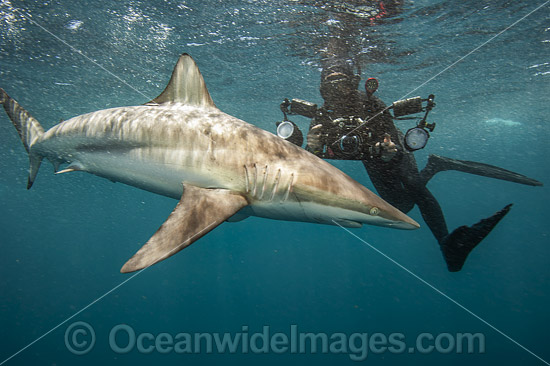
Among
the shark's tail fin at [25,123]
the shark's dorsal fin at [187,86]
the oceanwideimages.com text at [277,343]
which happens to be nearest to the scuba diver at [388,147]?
the shark's dorsal fin at [187,86]

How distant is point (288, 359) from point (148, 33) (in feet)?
71.8

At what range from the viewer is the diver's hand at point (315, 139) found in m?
5.12

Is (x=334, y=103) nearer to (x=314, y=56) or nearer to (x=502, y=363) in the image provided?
(x=314, y=56)

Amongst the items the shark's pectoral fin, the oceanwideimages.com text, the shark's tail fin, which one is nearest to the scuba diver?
the shark's pectoral fin

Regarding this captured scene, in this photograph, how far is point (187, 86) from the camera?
3.71m

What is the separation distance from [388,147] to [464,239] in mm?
1980

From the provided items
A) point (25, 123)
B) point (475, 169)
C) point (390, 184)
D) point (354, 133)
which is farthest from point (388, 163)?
point (25, 123)

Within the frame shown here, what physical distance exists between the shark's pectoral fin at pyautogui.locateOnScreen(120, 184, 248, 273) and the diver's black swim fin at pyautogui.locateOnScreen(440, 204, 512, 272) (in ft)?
12.7

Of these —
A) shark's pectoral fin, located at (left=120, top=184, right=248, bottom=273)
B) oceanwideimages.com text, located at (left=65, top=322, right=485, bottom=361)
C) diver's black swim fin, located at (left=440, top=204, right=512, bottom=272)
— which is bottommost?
oceanwideimages.com text, located at (left=65, top=322, right=485, bottom=361)

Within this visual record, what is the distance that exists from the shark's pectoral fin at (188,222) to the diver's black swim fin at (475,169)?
5.14 meters

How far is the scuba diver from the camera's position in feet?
15.3

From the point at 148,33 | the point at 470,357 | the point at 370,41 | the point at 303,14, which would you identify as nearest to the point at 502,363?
the point at 470,357

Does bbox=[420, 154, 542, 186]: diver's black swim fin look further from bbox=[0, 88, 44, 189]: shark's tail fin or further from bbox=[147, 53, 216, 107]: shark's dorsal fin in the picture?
bbox=[0, 88, 44, 189]: shark's tail fin

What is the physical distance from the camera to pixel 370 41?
1067 cm
